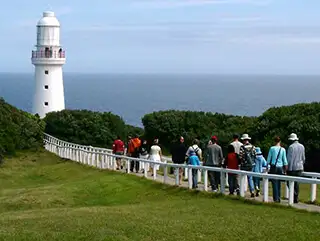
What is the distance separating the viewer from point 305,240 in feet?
42.3

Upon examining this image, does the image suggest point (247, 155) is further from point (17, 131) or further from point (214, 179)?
point (17, 131)

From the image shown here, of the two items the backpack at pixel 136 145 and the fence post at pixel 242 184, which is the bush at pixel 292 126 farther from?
the fence post at pixel 242 184

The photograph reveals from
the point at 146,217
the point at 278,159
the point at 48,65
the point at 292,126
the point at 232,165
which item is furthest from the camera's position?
the point at 48,65

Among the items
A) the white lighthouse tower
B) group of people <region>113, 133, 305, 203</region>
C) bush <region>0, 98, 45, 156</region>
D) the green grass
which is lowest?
the green grass

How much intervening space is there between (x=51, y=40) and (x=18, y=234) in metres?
52.8

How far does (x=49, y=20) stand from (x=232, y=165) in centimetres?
4786

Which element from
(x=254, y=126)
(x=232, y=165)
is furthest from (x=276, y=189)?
(x=254, y=126)

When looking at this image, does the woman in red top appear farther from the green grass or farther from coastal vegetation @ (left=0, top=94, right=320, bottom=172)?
coastal vegetation @ (left=0, top=94, right=320, bottom=172)

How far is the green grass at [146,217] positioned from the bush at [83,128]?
31318 millimetres

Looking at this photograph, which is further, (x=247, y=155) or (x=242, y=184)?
(x=247, y=155)

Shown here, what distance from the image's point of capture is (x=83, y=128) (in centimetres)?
5538

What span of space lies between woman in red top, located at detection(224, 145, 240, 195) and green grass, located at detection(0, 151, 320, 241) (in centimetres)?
60

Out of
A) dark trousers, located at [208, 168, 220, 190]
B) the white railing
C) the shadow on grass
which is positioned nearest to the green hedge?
the white railing

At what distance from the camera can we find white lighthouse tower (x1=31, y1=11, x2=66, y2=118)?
212 feet
